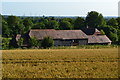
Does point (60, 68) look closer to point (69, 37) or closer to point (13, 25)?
point (69, 37)

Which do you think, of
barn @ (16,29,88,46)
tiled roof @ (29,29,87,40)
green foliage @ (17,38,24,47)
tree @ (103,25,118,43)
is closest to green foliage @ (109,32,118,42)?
tree @ (103,25,118,43)

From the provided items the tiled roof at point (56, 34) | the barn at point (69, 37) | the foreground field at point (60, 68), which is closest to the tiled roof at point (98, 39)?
the barn at point (69, 37)

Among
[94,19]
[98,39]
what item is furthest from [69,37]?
[94,19]

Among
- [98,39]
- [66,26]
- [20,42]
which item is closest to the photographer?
[20,42]

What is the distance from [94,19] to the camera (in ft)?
334

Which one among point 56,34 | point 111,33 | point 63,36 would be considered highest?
point 111,33

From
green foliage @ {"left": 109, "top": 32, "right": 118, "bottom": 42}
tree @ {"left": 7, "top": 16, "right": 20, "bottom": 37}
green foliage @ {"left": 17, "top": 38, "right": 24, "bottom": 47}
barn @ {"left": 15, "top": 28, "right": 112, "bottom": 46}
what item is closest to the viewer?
green foliage @ {"left": 17, "top": 38, "right": 24, "bottom": 47}

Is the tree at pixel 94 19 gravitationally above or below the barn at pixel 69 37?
above

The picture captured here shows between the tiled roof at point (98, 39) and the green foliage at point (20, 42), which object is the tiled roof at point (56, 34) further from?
the green foliage at point (20, 42)

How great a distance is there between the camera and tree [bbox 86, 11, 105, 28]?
100 metres

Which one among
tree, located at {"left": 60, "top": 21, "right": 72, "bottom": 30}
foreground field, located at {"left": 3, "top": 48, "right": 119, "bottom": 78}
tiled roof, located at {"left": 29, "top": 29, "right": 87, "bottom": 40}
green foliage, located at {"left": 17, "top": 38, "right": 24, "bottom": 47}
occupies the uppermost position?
tree, located at {"left": 60, "top": 21, "right": 72, "bottom": 30}

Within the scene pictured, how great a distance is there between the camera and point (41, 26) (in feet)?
315

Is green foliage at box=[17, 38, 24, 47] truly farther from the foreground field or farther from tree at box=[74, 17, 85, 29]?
the foreground field

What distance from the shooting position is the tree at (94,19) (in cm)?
10044
